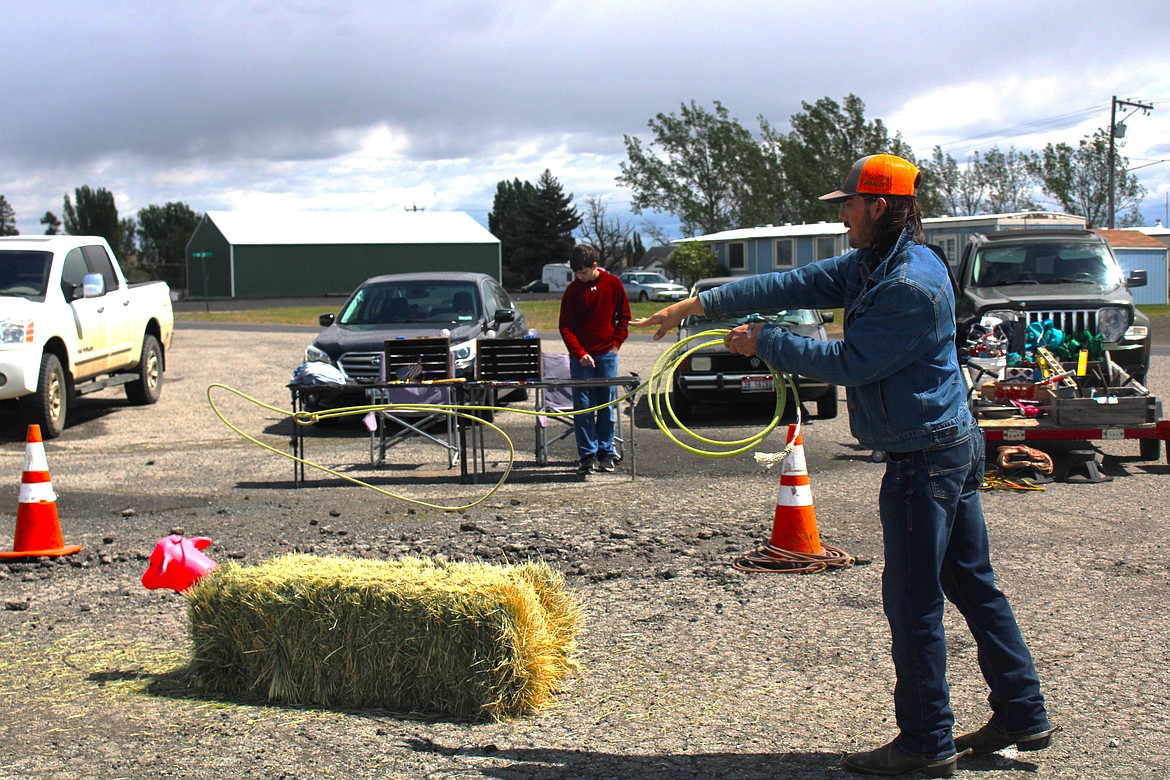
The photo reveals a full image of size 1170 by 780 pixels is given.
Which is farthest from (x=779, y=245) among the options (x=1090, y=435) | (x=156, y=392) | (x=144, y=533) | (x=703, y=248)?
(x=144, y=533)

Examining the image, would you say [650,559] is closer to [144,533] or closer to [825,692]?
[825,692]

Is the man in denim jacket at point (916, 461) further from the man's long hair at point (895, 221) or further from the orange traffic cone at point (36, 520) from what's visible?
the orange traffic cone at point (36, 520)

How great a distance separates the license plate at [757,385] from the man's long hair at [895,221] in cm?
906

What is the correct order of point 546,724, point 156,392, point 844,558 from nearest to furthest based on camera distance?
point 546,724, point 844,558, point 156,392

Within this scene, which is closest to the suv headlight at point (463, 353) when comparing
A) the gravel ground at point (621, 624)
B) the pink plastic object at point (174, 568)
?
Result: the gravel ground at point (621, 624)

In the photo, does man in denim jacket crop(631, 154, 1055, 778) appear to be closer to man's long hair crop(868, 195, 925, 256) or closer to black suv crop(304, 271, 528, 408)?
man's long hair crop(868, 195, 925, 256)

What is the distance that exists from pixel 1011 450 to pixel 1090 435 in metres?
0.83

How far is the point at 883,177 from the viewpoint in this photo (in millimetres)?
3982

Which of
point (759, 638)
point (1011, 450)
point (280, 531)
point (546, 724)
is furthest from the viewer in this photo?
point (1011, 450)

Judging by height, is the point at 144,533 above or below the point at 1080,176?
below

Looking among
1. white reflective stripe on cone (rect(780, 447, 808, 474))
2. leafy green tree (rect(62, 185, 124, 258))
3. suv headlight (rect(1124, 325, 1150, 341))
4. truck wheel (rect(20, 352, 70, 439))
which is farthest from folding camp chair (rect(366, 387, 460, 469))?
leafy green tree (rect(62, 185, 124, 258))

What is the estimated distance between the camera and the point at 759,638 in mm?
5613

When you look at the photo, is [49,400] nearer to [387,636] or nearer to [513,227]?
[387,636]

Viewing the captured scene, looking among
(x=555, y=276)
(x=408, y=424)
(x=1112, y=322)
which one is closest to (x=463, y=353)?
(x=408, y=424)
